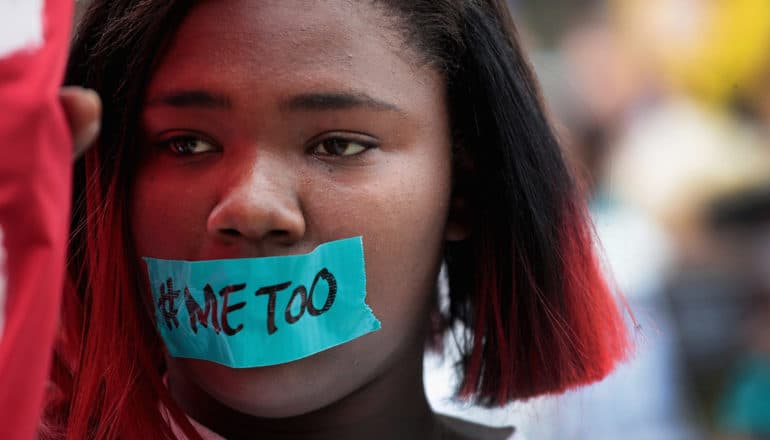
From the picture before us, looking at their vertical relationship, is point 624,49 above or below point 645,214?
above

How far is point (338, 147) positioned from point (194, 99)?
8.8 inches

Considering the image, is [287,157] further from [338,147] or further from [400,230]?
[400,230]

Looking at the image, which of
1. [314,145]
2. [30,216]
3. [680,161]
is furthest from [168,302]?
[680,161]

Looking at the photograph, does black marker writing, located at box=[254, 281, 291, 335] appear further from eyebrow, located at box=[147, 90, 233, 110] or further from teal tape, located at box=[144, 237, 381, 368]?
eyebrow, located at box=[147, 90, 233, 110]

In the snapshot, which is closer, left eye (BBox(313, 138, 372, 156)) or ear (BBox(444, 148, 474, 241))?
left eye (BBox(313, 138, 372, 156))

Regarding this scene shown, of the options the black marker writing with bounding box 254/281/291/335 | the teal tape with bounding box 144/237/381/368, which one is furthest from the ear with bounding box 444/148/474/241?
the black marker writing with bounding box 254/281/291/335

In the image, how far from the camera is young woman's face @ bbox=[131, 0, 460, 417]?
4.27 feet

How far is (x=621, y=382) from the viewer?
144 inches

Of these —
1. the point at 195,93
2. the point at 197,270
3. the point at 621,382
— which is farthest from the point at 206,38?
the point at 621,382

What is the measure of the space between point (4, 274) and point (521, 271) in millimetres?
977

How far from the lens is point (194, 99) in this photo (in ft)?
4.34

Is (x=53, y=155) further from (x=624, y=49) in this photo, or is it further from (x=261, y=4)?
(x=624, y=49)

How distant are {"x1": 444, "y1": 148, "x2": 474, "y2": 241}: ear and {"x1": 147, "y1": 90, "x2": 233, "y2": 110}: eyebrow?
450 millimetres

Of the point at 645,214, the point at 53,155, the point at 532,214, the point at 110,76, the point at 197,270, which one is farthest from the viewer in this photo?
the point at 645,214
